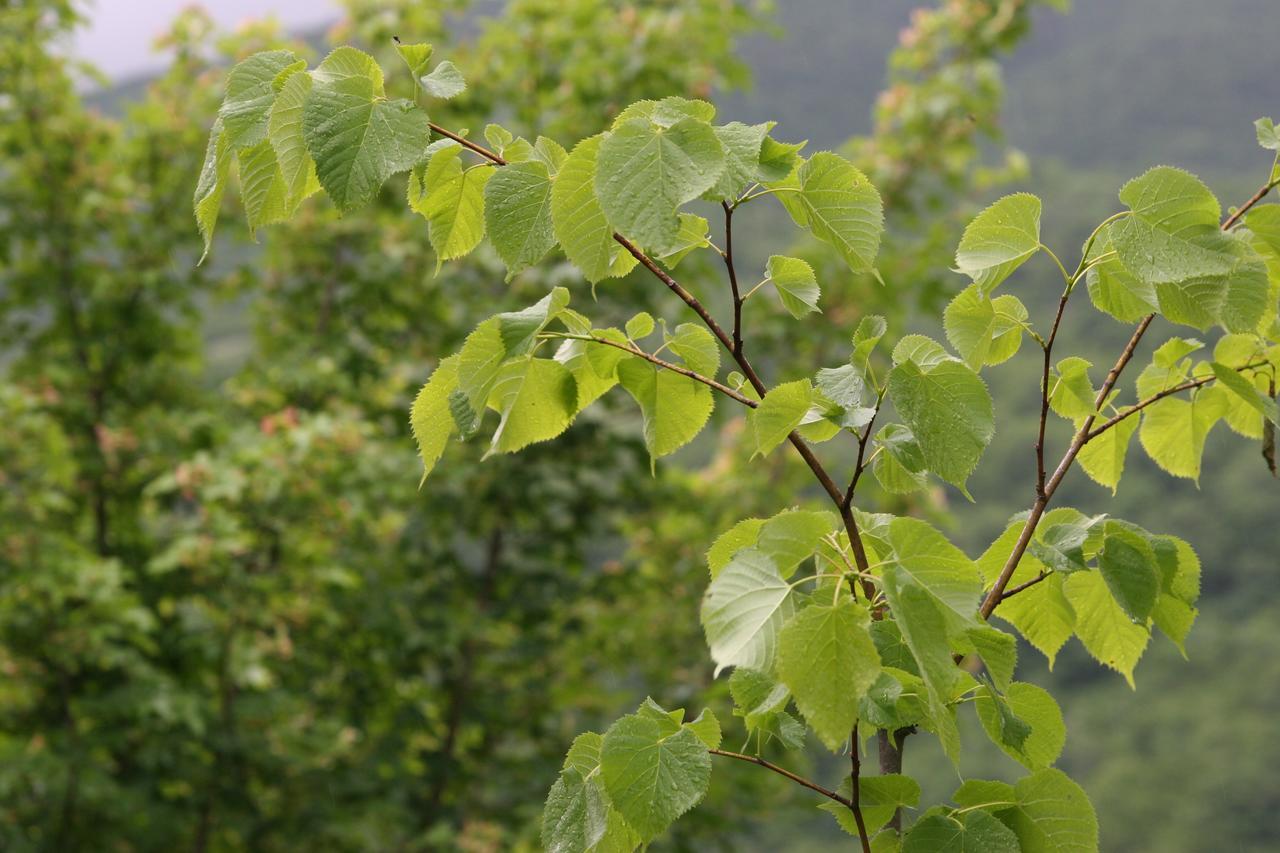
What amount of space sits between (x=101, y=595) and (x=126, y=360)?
1.69 metres

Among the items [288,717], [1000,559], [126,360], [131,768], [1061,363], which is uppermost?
[1061,363]

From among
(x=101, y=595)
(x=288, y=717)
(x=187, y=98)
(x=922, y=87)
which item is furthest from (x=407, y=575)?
(x=922, y=87)

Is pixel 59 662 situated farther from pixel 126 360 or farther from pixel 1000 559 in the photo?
pixel 1000 559

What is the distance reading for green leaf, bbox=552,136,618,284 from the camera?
842 millimetres

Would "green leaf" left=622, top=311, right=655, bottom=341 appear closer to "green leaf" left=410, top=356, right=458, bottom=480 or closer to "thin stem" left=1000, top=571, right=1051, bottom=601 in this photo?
"green leaf" left=410, top=356, right=458, bottom=480

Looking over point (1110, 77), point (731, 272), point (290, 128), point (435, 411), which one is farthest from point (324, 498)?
point (1110, 77)

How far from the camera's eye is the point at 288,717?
4207 millimetres

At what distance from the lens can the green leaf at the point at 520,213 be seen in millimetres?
871

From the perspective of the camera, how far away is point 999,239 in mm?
958

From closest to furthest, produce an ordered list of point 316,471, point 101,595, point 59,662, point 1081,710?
point 101,595 < point 316,471 < point 59,662 < point 1081,710

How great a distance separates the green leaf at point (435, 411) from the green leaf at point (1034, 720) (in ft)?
1.63

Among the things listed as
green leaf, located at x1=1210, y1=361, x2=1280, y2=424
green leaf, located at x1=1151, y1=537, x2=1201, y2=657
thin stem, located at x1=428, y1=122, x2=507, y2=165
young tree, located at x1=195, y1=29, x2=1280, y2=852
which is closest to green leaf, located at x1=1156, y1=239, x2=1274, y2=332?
young tree, located at x1=195, y1=29, x2=1280, y2=852

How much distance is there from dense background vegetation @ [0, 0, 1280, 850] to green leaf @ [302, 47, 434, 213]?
108 inches

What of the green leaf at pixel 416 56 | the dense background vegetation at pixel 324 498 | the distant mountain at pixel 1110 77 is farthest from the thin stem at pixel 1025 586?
the distant mountain at pixel 1110 77
